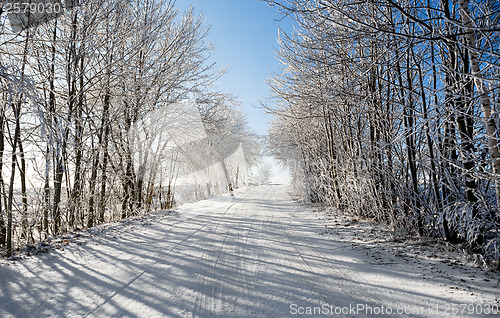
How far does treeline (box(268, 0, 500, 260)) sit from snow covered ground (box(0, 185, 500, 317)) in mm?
745

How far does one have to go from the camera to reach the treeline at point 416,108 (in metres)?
3.19

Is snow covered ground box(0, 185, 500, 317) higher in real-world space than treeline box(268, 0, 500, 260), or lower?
lower

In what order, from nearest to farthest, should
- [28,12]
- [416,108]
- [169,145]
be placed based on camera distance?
[28,12]
[416,108]
[169,145]

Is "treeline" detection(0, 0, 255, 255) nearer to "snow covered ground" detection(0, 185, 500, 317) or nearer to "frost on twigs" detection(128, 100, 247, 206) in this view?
"frost on twigs" detection(128, 100, 247, 206)

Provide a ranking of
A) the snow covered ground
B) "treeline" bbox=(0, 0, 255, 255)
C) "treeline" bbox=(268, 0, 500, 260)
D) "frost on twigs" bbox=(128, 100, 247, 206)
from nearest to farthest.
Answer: the snow covered ground < "treeline" bbox=(268, 0, 500, 260) < "treeline" bbox=(0, 0, 255, 255) < "frost on twigs" bbox=(128, 100, 247, 206)

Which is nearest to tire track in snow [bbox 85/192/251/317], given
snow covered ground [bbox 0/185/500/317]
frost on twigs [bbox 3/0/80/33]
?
snow covered ground [bbox 0/185/500/317]

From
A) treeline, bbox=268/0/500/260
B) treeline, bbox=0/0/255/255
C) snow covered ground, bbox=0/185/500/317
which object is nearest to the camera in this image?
snow covered ground, bbox=0/185/500/317

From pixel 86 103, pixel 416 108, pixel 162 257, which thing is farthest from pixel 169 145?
pixel 416 108

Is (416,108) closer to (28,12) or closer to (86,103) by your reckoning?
(28,12)

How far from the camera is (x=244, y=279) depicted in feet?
10.6

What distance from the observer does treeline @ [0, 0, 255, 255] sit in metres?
4.66

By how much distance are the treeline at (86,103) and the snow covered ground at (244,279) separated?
156 centimetres

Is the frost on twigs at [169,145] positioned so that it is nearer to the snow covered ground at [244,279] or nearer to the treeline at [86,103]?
the treeline at [86,103]

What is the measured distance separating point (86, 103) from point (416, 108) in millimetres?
8727
